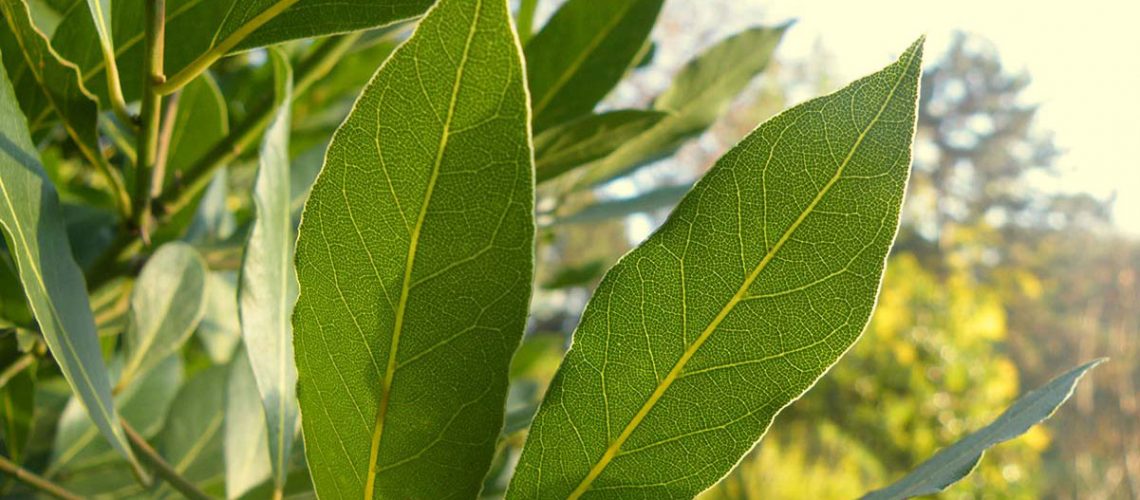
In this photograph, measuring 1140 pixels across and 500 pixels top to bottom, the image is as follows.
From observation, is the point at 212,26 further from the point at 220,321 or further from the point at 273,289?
the point at 220,321

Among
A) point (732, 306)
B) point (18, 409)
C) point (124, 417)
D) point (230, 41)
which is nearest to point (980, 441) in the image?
point (732, 306)

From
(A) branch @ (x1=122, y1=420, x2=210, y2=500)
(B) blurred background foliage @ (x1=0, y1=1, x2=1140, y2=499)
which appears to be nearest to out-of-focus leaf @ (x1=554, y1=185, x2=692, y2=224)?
(B) blurred background foliage @ (x1=0, y1=1, x2=1140, y2=499)

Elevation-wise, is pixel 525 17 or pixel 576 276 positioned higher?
pixel 525 17

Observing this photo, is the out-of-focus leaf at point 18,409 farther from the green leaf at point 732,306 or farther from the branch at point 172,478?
the green leaf at point 732,306

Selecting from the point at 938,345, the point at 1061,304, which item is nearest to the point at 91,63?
the point at 938,345

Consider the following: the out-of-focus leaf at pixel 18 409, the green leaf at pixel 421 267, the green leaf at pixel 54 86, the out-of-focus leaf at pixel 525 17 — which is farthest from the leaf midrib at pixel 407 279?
the out-of-focus leaf at pixel 525 17

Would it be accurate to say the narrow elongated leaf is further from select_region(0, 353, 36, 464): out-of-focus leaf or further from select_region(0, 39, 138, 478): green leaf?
select_region(0, 353, 36, 464): out-of-focus leaf

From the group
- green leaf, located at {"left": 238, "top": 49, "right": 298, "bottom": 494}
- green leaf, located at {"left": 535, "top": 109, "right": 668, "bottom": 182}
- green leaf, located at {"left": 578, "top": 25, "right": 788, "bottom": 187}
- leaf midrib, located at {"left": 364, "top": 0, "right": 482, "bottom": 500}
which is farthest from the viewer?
green leaf, located at {"left": 578, "top": 25, "right": 788, "bottom": 187}
